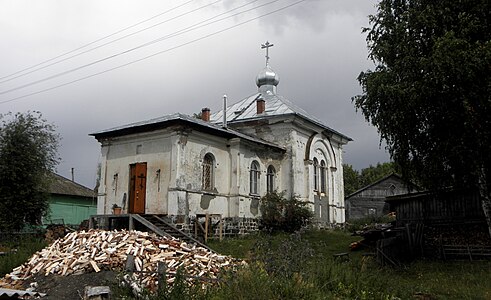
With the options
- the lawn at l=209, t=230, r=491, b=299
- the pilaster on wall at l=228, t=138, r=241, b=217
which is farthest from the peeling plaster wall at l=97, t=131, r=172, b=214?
the lawn at l=209, t=230, r=491, b=299

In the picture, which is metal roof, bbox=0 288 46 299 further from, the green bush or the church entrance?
the church entrance

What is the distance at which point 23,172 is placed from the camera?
69.1ft

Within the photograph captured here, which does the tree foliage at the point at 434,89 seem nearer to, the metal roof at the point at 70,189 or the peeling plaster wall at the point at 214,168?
the peeling plaster wall at the point at 214,168

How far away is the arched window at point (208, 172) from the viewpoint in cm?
1961

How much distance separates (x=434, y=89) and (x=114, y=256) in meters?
9.83

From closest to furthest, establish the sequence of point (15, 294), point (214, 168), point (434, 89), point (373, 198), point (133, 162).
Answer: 1. point (15, 294)
2. point (434, 89)
3. point (133, 162)
4. point (214, 168)
5. point (373, 198)

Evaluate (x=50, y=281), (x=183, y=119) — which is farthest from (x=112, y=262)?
(x=183, y=119)

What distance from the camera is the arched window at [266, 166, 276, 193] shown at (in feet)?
75.5

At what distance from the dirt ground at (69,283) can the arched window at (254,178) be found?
11.2m

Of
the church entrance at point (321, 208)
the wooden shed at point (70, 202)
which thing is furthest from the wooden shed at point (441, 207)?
the wooden shed at point (70, 202)

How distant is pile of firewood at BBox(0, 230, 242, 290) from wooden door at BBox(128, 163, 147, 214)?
16.2 feet

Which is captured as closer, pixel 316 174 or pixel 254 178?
pixel 254 178

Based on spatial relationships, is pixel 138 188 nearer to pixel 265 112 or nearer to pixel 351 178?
pixel 265 112

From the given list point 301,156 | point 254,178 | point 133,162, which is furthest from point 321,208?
point 133,162
